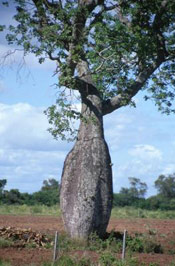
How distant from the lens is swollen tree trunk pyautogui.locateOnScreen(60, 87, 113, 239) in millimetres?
16422

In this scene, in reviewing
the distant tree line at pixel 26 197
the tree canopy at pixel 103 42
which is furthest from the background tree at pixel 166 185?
the tree canopy at pixel 103 42

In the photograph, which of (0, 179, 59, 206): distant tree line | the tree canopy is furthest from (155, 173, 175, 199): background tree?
the tree canopy

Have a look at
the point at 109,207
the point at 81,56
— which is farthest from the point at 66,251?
the point at 81,56

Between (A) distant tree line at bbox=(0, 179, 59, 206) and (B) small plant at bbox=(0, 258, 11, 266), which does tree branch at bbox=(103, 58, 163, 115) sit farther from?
(A) distant tree line at bbox=(0, 179, 59, 206)

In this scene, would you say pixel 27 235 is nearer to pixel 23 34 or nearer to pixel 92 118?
pixel 92 118

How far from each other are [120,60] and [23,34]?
2789 millimetres

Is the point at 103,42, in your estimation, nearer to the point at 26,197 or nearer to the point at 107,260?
the point at 107,260

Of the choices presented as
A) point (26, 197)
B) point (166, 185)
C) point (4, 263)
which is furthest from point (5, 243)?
point (166, 185)

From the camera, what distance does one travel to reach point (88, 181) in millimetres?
16453

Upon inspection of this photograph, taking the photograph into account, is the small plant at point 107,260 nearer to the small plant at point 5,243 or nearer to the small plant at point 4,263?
the small plant at point 4,263

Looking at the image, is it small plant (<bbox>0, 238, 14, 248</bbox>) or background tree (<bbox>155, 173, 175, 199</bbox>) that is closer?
small plant (<bbox>0, 238, 14, 248</bbox>)

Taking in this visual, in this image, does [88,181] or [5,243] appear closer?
[5,243]

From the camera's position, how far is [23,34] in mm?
16453

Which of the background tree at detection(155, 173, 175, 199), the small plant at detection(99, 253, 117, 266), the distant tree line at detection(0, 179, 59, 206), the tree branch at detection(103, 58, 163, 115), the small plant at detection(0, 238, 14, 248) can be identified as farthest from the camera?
the background tree at detection(155, 173, 175, 199)
